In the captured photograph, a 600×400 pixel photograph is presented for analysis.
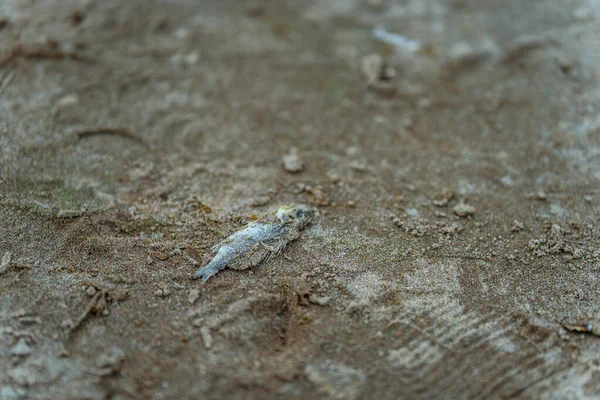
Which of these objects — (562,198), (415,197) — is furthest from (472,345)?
(562,198)

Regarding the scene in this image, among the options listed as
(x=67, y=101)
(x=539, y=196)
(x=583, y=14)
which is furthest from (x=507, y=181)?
(x=67, y=101)

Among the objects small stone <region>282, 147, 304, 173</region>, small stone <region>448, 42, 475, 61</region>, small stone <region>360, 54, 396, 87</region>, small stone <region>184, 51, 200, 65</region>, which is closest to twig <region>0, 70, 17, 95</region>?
small stone <region>184, 51, 200, 65</region>

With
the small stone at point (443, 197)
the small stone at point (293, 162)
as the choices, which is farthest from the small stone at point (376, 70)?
the small stone at point (443, 197)

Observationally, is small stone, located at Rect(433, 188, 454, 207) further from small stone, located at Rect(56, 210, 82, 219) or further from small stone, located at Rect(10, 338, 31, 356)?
small stone, located at Rect(10, 338, 31, 356)

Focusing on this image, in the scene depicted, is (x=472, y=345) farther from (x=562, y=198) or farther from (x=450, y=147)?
(x=450, y=147)

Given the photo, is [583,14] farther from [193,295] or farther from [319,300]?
[193,295]

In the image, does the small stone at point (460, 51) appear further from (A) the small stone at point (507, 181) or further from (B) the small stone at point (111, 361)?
(B) the small stone at point (111, 361)
